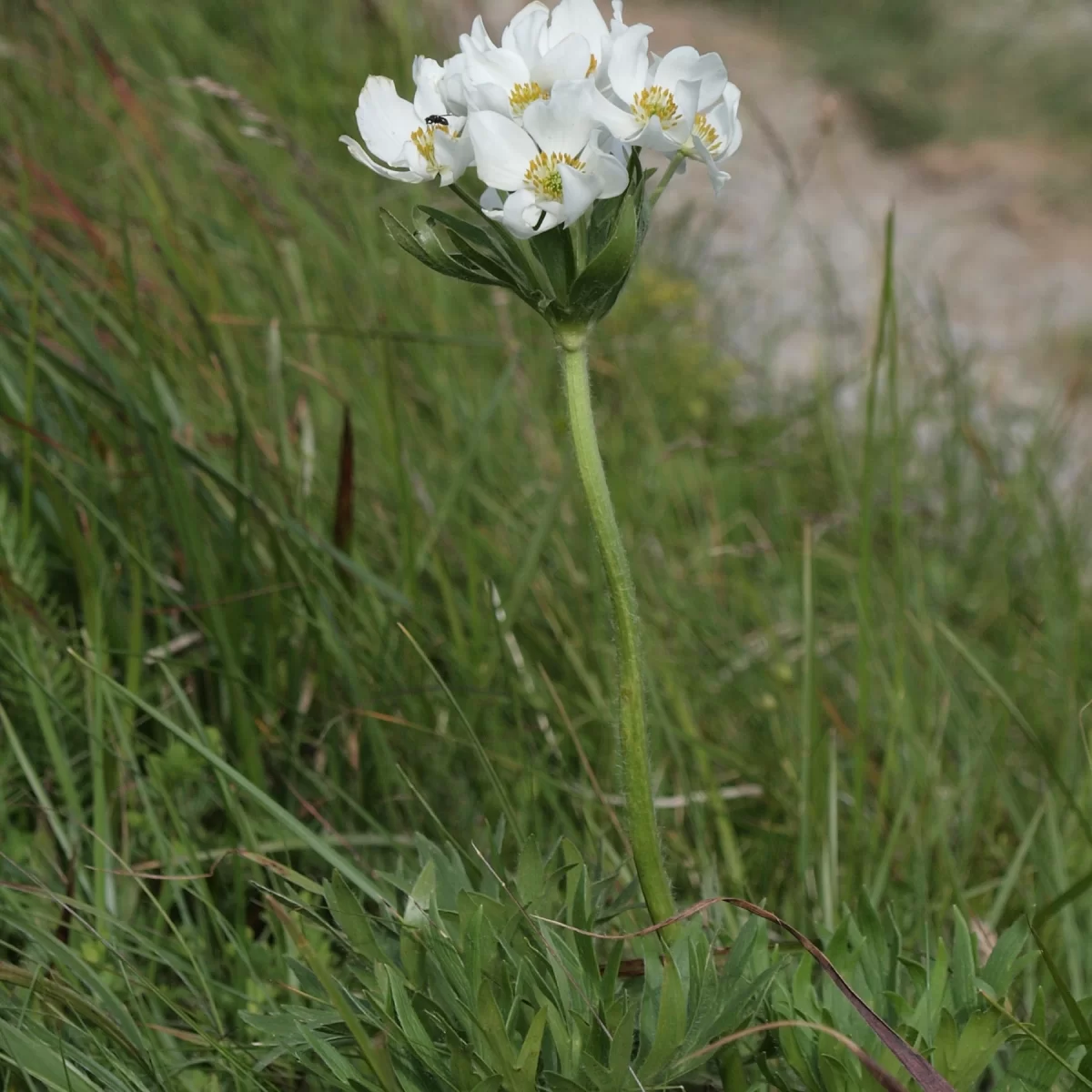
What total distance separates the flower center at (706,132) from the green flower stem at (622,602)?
27 cm

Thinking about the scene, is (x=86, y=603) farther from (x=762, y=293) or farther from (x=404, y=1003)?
(x=762, y=293)

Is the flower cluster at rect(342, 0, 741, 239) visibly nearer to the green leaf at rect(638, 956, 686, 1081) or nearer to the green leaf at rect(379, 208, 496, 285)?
the green leaf at rect(379, 208, 496, 285)

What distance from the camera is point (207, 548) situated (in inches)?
84.2

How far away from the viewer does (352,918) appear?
1.32 meters

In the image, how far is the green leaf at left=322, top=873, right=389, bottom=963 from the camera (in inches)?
51.5

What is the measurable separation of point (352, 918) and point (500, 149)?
85cm

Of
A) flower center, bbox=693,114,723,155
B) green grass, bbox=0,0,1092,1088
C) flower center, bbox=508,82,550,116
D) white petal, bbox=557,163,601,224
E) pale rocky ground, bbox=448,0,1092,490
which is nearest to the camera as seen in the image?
white petal, bbox=557,163,601,224

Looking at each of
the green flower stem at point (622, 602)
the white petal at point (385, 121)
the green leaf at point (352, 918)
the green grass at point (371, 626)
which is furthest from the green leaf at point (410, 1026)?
the white petal at point (385, 121)

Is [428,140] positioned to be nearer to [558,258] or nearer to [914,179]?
[558,258]

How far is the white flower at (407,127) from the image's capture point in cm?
126


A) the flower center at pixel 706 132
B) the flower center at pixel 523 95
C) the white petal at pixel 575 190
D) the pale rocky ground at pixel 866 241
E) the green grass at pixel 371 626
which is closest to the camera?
the white petal at pixel 575 190

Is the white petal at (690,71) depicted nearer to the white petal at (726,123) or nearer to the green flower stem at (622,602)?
the white petal at (726,123)

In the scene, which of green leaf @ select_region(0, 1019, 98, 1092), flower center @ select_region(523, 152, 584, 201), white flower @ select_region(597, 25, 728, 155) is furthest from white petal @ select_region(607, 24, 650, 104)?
green leaf @ select_region(0, 1019, 98, 1092)

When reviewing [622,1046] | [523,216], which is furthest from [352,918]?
[523,216]
